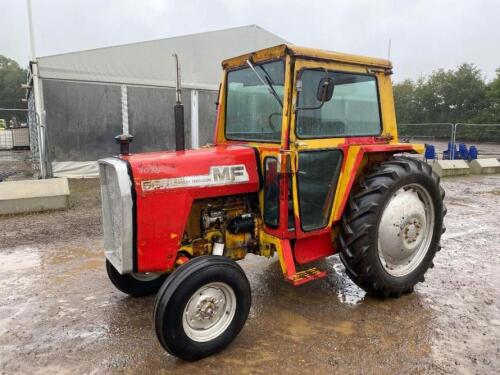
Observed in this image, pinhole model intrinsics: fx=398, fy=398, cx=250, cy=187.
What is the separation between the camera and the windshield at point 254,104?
3309 millimetres

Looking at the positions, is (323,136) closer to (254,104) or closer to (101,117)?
(254,104)

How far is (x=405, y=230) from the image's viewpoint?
3764 mm

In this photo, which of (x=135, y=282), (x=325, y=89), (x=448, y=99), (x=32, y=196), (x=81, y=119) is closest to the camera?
(x=325, y=89)

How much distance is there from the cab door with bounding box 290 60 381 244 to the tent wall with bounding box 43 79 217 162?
882 cm

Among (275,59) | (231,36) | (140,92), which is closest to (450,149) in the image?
(231,36)

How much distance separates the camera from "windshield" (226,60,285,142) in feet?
10.9

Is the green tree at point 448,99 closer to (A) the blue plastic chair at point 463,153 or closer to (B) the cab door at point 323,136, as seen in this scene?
(A) the blue plastic chair at point 463,153

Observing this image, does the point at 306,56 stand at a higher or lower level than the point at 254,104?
higher

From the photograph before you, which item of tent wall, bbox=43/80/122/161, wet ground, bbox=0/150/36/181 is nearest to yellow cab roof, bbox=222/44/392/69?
wet ground, bbox=0/150/36/181

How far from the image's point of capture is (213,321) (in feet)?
9.55

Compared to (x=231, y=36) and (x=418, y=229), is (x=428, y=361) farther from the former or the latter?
(x=231, y=36)

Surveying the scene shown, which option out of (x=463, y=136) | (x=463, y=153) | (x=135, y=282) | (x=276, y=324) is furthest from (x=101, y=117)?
(x=463, y=136)

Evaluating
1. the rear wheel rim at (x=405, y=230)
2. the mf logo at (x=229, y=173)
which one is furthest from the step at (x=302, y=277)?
the mf logo at (x=229, y=173)

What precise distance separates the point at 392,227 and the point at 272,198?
47.8 inches
